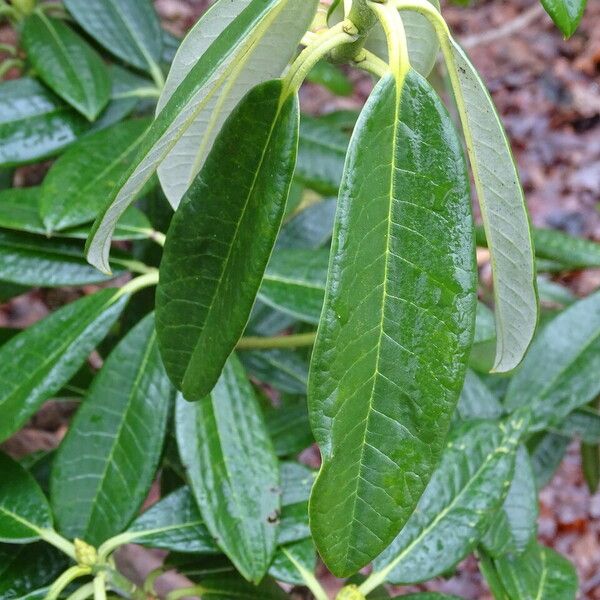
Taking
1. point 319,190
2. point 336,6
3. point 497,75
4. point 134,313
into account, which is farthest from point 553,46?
point 336,6

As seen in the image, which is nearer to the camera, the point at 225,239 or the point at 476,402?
the point at 225,239

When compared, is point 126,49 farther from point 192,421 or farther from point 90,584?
point 90,584

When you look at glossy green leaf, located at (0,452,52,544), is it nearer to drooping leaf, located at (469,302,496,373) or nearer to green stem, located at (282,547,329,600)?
green stem, located at (282,547,329,600)

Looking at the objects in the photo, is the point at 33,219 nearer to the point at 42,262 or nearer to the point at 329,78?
the point at 42,262

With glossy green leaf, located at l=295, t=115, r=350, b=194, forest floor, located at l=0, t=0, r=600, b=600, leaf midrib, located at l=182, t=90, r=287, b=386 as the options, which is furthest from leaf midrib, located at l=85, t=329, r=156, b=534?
forest floor, located at l=0, t=0, r=600, b=600

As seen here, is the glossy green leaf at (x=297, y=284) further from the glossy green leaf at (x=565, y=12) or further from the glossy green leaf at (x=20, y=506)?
the glossy green leaf at (x=565, y=12)

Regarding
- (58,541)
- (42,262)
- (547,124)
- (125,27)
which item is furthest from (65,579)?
(547,124)

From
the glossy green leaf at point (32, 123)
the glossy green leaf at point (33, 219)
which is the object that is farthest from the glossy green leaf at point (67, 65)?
the glossy green leaf at point (33, 219)
